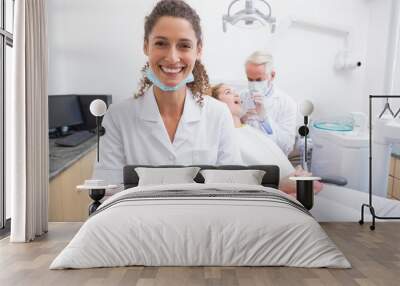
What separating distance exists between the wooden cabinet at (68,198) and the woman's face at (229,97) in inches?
63.9

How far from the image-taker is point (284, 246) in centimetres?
373

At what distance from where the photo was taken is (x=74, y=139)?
18.9 ft

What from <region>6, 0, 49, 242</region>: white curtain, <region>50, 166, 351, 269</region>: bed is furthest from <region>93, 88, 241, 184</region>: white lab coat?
<region>50, 166, 351, 269</region>: bed

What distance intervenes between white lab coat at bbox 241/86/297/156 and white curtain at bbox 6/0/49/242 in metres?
2.42

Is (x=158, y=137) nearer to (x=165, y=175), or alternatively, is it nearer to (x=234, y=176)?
(x=165, y=175)

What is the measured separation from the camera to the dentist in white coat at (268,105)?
5.81m

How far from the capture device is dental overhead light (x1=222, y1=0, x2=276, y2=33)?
18.9ft

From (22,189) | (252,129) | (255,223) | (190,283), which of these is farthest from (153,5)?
(190,283)

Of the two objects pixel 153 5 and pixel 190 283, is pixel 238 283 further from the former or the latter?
pixel 153 5

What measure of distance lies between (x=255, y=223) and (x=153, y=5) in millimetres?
2999

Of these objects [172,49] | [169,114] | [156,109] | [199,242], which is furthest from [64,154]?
[199,242]

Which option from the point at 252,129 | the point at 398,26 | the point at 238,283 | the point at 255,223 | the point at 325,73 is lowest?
the point at 238,283

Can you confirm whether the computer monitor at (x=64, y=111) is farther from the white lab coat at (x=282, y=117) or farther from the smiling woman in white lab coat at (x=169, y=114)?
the white lab coat at (x=282, y=117)

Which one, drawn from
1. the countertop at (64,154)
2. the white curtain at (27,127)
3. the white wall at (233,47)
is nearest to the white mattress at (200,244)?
the white curtain at (27,127)
